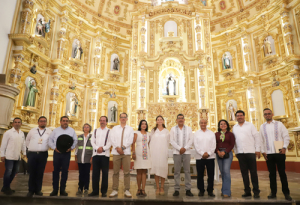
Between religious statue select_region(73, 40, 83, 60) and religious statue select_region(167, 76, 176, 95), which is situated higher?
religious statue select_region(73, 40, 83, 60)

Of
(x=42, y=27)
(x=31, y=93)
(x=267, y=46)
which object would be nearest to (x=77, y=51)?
(x=42, y=27)

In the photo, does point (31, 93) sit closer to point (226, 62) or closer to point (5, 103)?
point (5, 103)

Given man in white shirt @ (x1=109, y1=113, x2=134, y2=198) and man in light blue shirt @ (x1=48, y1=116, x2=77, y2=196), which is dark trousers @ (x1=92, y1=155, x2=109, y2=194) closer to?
man in white shirt @ (x1=109, y1=113, x2=134, y2=198)

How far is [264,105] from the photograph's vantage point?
12.9m

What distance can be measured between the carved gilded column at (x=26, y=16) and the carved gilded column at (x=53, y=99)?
3.01 m

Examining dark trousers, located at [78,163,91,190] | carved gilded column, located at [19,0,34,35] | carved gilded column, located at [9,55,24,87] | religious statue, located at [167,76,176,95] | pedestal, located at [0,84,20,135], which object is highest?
carved gilded column, located at [19,0,34,35]

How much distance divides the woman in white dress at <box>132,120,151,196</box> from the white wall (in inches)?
280

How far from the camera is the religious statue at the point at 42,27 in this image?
10.7 m

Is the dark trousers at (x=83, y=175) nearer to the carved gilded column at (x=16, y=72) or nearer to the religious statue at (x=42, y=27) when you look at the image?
the carved gilded column at (x=16, y=72)

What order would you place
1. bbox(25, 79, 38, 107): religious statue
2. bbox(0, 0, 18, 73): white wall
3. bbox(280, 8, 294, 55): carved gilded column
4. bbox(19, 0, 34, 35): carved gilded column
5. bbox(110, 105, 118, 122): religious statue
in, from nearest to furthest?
bbox(0, 0, 18, 73): white wall, bbox(19, 0, 34, 35): carved gilded column, bbox(25, 79, 38, 107): religious statue, bbox(280, 8, 294, 55): carved gilded column, bbox(110, 105, 118, 122): religious statue

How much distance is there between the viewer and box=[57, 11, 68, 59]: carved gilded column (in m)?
12.0

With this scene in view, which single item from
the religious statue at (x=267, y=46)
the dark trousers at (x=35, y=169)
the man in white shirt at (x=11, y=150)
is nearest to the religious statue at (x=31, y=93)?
the man in white shirt at (x=11, y=150)

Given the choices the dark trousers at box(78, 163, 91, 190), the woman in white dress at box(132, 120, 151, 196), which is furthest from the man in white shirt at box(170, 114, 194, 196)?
Result: the dark trousers at box(78, 163, 91, 190)

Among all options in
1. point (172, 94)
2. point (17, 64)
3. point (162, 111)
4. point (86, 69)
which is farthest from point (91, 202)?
point (86, 69)
